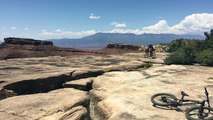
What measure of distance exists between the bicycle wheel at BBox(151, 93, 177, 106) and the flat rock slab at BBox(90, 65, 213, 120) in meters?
0.26

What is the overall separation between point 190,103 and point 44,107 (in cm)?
603

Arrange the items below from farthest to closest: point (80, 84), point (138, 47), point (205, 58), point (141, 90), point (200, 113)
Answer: point (138, 47) → point (205, 58) → point (80, 84) → point (141, 90) → point (200, 113)

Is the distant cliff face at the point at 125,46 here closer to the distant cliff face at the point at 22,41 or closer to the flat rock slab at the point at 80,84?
the distant cliff face at the point at 22,41

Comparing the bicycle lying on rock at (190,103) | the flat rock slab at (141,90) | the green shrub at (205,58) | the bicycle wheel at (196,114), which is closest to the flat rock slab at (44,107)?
the flat rock slab at (141,90)

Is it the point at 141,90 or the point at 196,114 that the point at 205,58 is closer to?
the point at 141,90

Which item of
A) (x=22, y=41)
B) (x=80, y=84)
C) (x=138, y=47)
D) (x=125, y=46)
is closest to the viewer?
(x=80, y=84)

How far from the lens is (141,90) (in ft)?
56.7

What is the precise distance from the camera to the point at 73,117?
1322 centimetres

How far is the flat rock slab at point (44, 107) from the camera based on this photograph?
1339cm

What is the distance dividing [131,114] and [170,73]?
36.4 feet

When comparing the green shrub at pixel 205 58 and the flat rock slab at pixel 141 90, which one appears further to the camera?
the green shrub at pixel 205 58

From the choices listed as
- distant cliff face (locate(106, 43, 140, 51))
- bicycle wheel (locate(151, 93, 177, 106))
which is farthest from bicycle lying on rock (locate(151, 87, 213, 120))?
distant cliff face (locate(106, 43, 140, 51))

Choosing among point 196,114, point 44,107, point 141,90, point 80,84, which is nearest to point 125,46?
point 80,84

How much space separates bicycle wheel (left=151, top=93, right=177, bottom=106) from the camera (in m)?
14.3
